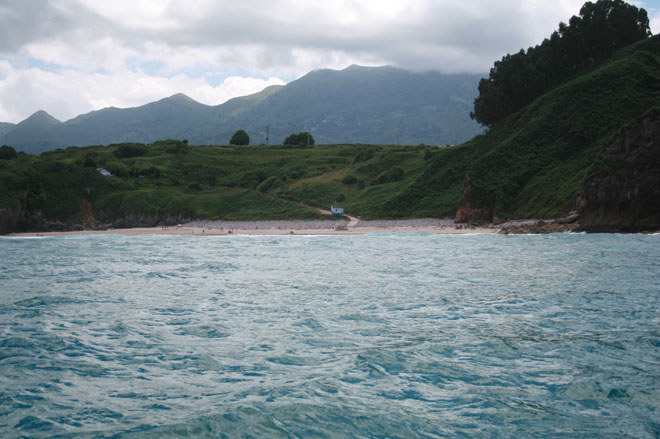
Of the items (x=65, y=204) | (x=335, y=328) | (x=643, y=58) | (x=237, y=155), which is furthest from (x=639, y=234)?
(x=237, y=155)

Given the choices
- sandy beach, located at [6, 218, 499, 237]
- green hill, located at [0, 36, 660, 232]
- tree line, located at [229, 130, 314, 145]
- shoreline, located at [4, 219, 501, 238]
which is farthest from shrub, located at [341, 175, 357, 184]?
tree line, located at [229, 130, 314, 145]

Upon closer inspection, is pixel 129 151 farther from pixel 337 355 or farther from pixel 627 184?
pixel 337 355

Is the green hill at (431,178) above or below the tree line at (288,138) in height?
below

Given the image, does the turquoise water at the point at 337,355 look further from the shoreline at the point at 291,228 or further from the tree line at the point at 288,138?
the tree line at the point at 288,138

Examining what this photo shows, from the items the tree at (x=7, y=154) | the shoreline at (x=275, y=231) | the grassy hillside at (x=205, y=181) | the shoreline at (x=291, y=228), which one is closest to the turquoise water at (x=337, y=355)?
the shoreline at (x=275, y=231)

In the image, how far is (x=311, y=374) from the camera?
1187 cm

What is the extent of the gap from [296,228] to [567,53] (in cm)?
7309

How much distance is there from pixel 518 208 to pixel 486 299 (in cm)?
5429

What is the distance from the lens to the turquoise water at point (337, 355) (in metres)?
9.26

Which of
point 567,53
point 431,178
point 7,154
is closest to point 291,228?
point 431,178

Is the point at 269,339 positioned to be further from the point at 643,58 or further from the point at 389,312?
the point at 643,58

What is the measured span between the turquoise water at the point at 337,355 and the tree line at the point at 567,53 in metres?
80.4

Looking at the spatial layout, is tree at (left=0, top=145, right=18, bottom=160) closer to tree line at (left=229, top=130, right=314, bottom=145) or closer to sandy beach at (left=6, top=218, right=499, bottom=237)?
sandy beach at (left=6, top=218, right=499, bottom=237)

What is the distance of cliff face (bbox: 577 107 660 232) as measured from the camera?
47.7 m
